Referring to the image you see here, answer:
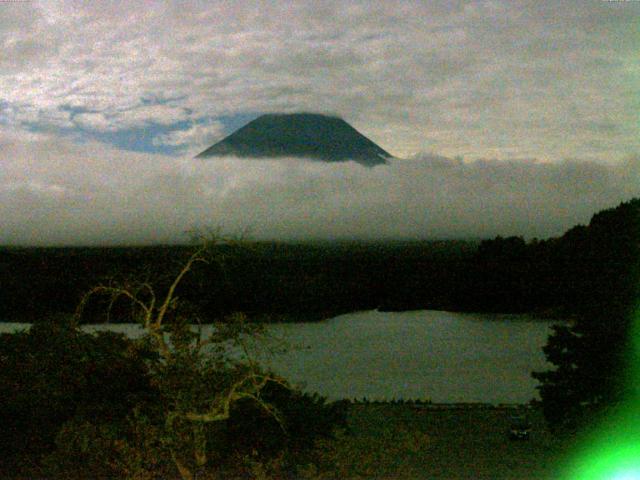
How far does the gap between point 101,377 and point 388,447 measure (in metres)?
3.45

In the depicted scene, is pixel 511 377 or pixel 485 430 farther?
pixel 511 377

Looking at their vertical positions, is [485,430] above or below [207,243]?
below

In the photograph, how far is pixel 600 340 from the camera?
8961mm

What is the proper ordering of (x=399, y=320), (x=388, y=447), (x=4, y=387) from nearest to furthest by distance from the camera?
(x=388, y=447)
(x=4, y=387)
(x=399, y=320)

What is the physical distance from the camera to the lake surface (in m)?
18.7

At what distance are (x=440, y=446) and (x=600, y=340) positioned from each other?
428 cm

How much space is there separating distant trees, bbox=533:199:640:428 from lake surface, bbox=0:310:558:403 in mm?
7750

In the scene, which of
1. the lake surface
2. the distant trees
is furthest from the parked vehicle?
the lake surface

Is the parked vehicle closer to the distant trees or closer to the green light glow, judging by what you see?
→ the distant trees

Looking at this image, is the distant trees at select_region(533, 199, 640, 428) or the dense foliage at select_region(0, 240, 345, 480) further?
the distant trees at select_region(533, 199, 640, 428)

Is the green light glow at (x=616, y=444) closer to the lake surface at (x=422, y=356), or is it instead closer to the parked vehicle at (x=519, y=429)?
the parked vehicle at (x=519, y=429)

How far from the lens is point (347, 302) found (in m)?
25.0

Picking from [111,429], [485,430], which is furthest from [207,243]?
[485,430]

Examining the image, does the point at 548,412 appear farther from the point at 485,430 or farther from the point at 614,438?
the point at 485,430
